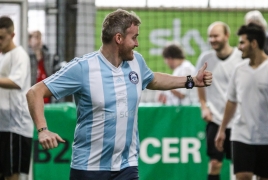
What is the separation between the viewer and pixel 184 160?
34.7ft

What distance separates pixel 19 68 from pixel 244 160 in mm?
2534

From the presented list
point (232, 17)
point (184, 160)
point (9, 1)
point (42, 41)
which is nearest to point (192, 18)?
point (232, 17)

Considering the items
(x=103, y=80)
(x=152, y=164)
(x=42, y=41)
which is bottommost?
(x=152, y=164)

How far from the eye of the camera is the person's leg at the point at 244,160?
8.38 meters

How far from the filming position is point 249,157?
8.38 m

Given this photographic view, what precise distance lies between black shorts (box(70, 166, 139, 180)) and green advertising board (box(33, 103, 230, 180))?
14.2 ft

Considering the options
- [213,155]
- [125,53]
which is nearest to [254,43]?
[213,155]

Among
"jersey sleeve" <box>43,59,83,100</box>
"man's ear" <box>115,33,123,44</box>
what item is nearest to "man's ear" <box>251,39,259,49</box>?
"man's ear" <box>115,33,123,44</box>

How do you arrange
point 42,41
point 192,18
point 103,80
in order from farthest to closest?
point 192,18 < point 42,41 < point 103,80

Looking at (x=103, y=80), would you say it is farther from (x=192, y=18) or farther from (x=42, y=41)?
(x=192, y=18)

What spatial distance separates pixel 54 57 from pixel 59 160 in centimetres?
180

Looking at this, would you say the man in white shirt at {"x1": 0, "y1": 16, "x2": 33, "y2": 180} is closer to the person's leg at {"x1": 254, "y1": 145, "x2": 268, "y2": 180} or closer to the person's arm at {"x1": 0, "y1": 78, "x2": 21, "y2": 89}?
the person's arm at {"x1": 0, "y1": 78, "x2": 21, "y2": 89}

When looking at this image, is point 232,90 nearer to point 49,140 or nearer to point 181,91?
point 181,91

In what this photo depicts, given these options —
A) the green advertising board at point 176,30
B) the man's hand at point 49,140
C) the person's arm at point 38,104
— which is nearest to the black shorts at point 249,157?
the person's arm at point 38,104
